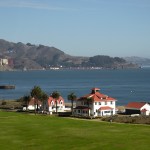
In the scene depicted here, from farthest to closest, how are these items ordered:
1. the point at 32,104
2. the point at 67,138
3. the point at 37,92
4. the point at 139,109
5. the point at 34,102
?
1. the point at 32,104
2. the point at 34,102
3. the point at 37,92
4. the point at 139,109
5. the point at 67,138

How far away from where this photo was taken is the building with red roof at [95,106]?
87.9 meters

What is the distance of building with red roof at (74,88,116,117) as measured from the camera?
87875 mm

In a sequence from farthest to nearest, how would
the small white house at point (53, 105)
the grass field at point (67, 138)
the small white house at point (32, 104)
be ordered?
1. the small white house at point (32, 104)
2. the small white house at point (53, 105)
3. the grass field at point (67, 138)

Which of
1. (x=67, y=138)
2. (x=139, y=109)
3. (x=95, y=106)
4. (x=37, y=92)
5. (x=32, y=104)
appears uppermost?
(x=37, y=92)

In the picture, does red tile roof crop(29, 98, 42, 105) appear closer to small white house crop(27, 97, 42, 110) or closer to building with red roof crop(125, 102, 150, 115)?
small white house crop(27, 97, 42, 110)

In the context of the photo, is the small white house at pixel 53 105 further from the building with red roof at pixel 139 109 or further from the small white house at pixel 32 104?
the building with red roof at pixel 139 109

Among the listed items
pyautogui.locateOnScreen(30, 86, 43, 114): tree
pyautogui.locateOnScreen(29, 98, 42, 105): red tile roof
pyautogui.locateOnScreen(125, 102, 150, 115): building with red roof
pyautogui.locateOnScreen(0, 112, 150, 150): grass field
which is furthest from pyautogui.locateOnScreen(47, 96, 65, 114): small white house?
pyautogui.locateOnScreen(0, 112, 150, 150): grass field

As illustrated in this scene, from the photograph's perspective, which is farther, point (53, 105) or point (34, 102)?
point (34, 102)

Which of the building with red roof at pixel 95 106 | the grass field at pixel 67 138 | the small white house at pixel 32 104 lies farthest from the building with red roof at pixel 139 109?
the grass field at pixel 67 138

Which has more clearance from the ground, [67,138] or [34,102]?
[34,102]

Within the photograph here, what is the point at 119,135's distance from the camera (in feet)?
140

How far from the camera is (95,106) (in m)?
88.0

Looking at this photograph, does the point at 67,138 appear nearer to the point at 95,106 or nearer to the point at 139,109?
the point at 95,106

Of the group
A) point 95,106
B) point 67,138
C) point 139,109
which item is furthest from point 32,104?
point 67,138
